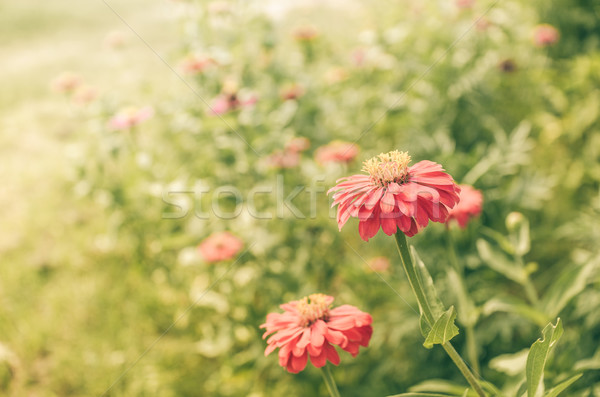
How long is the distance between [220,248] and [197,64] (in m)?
0.85

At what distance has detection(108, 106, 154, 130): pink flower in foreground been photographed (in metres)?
2.00

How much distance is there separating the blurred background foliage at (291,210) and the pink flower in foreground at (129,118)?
0.09 metres

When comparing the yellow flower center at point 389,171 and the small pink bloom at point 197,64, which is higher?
the small pink bloom at point 197,64

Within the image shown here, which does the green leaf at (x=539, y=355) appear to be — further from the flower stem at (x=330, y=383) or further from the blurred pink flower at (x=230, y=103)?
the blurred pink flower at (x=230, y=103)

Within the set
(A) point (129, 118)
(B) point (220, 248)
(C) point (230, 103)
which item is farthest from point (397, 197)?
(A) point (129, 118)

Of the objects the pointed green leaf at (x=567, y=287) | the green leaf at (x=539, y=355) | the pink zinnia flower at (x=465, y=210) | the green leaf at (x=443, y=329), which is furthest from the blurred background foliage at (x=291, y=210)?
the green leaf at (x=443, y=329)

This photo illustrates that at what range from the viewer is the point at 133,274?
2.31m

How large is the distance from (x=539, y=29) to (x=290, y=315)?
2.52 metres

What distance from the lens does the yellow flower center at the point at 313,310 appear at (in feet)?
2.84

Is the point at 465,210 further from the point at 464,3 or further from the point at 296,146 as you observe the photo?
the point at 464,3

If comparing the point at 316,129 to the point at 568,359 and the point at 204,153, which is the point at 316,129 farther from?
the point at 568,359

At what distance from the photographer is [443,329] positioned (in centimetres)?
A: 68

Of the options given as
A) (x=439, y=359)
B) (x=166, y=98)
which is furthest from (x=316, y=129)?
(x=439, y=359)

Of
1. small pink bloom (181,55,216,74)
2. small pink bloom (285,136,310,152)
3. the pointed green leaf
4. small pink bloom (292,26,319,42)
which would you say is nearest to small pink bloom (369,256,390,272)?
small pink bloom (285,136,310,152)
